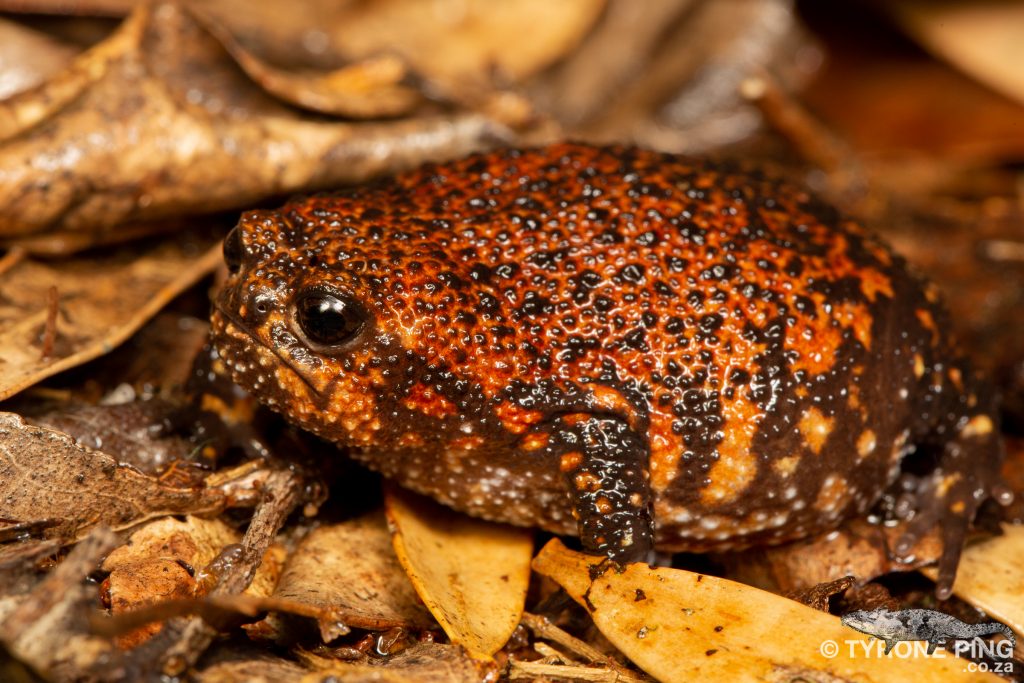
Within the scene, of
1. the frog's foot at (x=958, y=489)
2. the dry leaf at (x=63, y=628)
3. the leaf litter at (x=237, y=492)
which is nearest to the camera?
the dry leaf at (x=63, y=628)

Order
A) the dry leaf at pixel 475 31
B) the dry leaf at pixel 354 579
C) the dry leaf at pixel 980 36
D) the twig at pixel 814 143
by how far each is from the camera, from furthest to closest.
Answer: the twig at pixel 814 143 → the dry leaf at pixel 475 31 → the dry leaf at pixel 980 36 → the dry leaf at pixel 354 579

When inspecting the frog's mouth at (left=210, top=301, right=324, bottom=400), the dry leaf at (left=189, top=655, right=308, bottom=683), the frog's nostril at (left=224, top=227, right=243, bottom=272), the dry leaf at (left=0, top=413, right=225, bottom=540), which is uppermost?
the frog's nostril at (left=224, top=227, right=243, bottom=272)

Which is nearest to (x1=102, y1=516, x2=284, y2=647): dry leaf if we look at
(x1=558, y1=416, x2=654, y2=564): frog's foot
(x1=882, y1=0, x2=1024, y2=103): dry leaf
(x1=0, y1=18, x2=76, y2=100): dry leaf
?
(x1=558, y1=416, x2=654, y2=564): frog's foot

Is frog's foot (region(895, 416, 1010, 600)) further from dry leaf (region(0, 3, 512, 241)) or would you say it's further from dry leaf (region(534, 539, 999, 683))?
dry leaf (region(0, 3, 512, 241))

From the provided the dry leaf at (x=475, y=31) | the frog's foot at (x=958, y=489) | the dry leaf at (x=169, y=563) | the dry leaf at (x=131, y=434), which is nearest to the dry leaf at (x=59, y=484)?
the dry leaf at (x=169, y=563)

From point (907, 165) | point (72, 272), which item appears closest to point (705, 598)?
point (72, 272)

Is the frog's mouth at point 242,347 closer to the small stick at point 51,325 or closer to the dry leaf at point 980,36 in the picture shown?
the small stick at point 51,325

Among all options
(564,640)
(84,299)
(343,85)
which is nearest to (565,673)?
(564,640)
